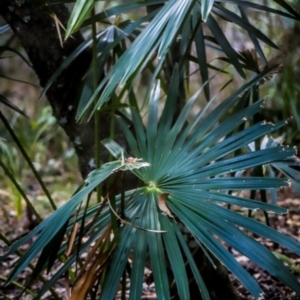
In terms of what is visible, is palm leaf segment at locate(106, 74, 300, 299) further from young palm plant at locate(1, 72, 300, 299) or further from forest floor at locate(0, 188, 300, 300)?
forest floor at locate(0, 188, 300, 300)

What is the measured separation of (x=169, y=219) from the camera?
79 cm

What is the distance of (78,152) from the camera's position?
133 cm

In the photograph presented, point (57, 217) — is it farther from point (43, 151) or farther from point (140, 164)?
point (43, 151)

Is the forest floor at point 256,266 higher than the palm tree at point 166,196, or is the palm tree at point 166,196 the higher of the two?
the palm tree at point 166,196

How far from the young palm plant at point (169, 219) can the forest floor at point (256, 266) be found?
0.97 ft

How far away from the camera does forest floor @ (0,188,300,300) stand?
1.40m

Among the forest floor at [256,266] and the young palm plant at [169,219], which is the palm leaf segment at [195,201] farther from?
the forest floor at [256,266]

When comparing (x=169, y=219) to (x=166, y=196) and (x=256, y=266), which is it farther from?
(x=256, y=266)

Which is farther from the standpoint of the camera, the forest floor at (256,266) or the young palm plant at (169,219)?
the forest floor at (256,266)

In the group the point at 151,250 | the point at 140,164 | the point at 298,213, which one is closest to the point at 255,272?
the point at 298,213

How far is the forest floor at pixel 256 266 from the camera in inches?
55.3

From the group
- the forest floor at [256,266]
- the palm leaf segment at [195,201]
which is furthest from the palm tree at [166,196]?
the forest floor at [256,266]

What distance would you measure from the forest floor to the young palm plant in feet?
0.97

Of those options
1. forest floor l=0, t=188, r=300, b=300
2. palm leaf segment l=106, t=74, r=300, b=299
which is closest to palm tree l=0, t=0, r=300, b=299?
palm leaf segment l=106, t=74, r=300, b=299
